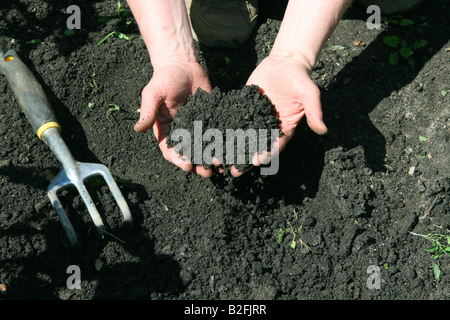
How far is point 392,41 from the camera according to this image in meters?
3.07

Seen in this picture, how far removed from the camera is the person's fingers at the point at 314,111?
7.50 ft

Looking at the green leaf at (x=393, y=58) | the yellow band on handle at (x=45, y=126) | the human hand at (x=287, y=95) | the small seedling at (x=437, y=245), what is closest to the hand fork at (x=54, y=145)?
the yellow band on handle at (x=45, y=126)

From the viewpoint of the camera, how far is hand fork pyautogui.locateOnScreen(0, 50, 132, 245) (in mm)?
2473

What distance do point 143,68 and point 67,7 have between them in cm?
72

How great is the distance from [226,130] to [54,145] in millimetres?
914

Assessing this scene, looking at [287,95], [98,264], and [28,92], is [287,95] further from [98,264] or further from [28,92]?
[28,92]

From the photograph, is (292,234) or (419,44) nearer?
(292,234)

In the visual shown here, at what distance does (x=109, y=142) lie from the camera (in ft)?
9.29

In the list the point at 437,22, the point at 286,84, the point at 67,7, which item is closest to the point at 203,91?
the point at 286,84

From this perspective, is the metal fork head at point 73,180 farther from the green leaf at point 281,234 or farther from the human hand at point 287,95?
the green leaf at point 281,234

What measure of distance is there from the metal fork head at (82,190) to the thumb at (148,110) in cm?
32

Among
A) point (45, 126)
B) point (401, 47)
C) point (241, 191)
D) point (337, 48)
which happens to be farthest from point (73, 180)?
point (401, 47)

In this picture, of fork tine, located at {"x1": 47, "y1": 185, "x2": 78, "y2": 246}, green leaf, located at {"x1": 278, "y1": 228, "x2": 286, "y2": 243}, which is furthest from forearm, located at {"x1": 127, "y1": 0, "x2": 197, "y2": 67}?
green leaf, located at {"x1": 278, "y1": 228, "x2": 286, "y2": 243}

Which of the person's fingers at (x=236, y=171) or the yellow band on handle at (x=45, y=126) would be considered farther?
the yellow band on handle at (x=45, y=126)
